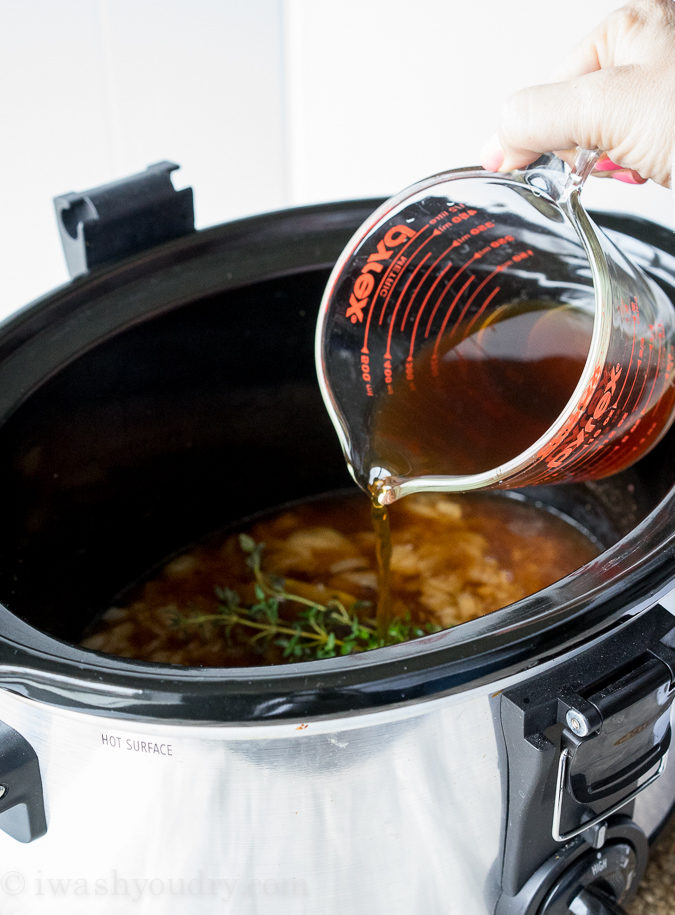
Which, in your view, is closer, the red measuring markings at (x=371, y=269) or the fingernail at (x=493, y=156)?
the fingernail at (x=493, y=156)

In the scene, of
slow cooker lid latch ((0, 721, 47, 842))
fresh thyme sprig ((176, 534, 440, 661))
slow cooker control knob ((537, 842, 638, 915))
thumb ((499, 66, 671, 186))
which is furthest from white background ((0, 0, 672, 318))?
slow cooker lid latch ((0, 721, 47, 842))

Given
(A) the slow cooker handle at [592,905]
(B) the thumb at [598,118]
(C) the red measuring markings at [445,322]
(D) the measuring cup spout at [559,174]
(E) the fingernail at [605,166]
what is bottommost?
(A) the slow cooker handle at [592,905]

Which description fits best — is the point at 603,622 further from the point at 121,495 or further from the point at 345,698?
the point at 121,495

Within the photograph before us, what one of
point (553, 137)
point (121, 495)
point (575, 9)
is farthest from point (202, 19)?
point (553, 137)

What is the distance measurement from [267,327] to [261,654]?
337 mm

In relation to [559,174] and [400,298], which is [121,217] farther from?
[559,174]

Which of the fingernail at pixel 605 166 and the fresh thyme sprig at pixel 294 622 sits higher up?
the fingernail at pixel 605 166

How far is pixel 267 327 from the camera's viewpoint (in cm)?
112

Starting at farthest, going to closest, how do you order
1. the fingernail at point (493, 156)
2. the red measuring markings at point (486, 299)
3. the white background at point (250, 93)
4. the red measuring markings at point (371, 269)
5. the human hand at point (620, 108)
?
the white background at point (250, 93) → the red measuring markings at point (486, 299) → the red measuring markings at point (371, 269) → the fingernail at point (493, 156) → the human hand at point (620, 108)

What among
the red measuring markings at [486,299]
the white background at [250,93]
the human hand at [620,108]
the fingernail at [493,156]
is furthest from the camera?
the white background at [250,93]

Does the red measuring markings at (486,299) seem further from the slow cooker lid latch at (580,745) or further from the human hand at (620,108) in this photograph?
the slow cooker lid latch at (580,745)

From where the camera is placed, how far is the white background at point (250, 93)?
129cm

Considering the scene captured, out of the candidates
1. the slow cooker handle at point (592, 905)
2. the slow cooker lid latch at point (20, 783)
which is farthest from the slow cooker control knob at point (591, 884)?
the slow cooker lid latch at point (20, 783)

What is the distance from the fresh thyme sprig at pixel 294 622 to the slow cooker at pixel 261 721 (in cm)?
16
